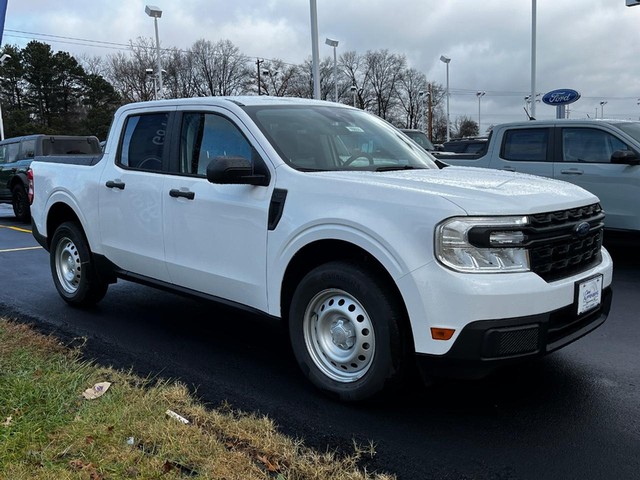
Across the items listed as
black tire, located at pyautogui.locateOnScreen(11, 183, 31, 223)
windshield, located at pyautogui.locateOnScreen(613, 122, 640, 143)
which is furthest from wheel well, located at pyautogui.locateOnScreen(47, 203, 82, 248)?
black tire, located at pyautogui.locateOnScreen(11, 183, 31, 223)

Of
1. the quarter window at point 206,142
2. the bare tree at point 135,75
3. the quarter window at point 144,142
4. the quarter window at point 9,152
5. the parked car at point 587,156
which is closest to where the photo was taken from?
the quarter window at point 206,142

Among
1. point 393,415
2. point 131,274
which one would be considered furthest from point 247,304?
point 131,274

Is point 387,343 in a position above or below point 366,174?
below

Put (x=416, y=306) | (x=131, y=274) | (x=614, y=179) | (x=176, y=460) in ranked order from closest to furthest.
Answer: (x=176, y=460) < (x=416, y=306) < (x=131, y=274) < (x=614, y=179)

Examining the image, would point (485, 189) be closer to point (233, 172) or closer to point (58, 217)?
point (233, 172)

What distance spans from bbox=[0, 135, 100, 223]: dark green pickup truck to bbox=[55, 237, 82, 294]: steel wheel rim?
9.65 meters

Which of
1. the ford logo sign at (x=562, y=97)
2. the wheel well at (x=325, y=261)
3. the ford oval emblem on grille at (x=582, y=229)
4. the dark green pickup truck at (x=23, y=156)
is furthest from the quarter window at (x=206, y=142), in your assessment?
the ford logo sign at (x=562, y=97)

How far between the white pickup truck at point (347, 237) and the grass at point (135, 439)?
2.10 ft

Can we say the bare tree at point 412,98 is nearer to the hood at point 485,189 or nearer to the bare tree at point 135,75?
the bare tree at point 135,75

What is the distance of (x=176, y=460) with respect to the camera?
2.81 m

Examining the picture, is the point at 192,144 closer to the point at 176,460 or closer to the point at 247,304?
the point at 247,304

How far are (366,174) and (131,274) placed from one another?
2.49 metres

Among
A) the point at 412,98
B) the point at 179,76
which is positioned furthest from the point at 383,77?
the point at 179,76

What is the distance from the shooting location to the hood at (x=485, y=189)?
308 cm
